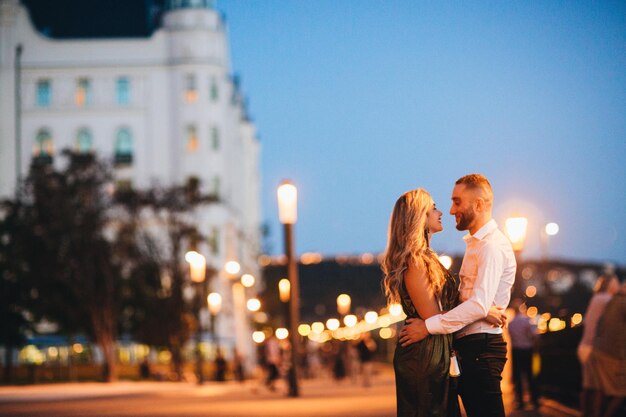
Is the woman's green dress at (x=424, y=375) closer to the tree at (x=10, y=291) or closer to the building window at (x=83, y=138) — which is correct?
the tree at (x=10, y=291)

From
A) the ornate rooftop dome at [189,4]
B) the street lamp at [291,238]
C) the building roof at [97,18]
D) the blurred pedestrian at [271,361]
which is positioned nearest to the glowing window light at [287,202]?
the street lamp at [291,238]

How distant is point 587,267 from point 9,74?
217ft

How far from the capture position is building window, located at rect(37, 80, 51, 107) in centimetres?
9256

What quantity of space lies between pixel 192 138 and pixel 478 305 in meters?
85.9

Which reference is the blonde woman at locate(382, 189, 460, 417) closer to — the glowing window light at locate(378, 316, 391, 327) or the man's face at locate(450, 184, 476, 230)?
the man's face at locate(450, 184, 476, 230)

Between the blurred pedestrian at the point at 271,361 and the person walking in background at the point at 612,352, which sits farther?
the blurred pedestrian at the point at 271,361

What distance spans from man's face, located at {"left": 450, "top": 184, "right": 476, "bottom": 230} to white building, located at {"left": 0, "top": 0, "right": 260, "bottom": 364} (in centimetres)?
8405

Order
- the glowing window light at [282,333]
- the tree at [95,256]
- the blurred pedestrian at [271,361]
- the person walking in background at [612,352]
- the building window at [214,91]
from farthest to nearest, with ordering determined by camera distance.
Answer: the glowing window light at [282,333]
the building window at [214,91]
the tree at [95,256]
the blurred pedestrian at [271,361]
the person walking in background at [612,352]

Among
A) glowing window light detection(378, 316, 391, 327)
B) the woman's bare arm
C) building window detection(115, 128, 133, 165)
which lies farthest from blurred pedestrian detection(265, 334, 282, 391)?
glowing window light detection(378, 316, 391, 327)

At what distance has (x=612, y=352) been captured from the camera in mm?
11742

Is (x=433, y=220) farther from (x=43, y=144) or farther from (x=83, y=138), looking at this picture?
(x=43, y=144)

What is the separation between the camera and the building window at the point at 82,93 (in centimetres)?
9244

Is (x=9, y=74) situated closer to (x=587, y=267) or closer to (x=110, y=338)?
(x=110, y=338)

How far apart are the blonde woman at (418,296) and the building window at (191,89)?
3381 inches
